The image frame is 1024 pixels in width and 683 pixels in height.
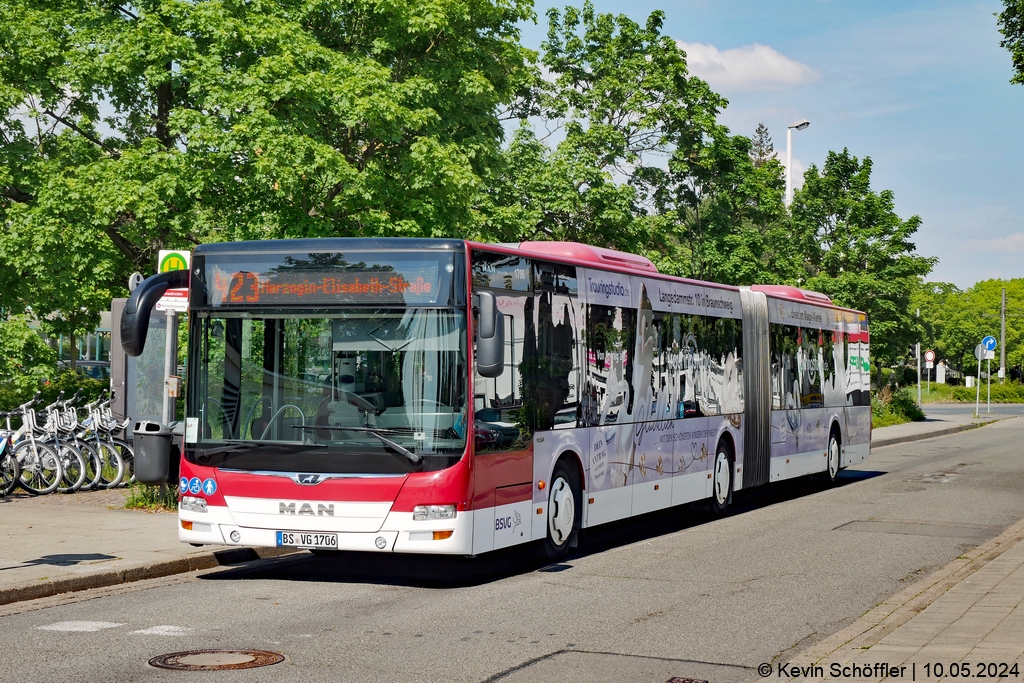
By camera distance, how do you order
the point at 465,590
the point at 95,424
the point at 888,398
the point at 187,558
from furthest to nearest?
the point at 888,398 < the point at 95,424 < the point at 187,558 < the point at 465,590

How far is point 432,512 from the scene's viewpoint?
9.88 m

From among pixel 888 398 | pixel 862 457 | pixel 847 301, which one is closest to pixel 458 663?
pixel 862 457

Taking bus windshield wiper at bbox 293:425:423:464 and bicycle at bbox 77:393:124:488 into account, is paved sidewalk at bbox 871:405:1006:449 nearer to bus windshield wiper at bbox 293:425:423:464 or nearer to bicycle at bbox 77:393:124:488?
bicycle at bbox 77:393:124:488

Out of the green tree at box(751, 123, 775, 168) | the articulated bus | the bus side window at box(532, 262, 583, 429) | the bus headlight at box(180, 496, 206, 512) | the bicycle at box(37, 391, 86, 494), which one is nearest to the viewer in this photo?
the articulated bus

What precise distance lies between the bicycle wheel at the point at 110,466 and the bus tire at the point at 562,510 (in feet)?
26.5

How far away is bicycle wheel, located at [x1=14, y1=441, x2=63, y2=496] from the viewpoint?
1647cm

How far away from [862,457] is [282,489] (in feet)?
50.6

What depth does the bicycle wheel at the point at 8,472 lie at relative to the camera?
634 inches

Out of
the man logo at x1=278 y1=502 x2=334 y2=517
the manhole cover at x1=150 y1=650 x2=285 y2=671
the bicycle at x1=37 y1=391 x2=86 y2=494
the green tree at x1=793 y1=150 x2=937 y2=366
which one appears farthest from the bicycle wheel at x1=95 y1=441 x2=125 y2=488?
the green tree at x1=793 y1=150 x2=937 y2=366

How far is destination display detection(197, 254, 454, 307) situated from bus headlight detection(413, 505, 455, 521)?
5.42 feet

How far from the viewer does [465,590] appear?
33.1ft

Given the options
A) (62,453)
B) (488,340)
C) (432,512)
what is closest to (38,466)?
(62,453)

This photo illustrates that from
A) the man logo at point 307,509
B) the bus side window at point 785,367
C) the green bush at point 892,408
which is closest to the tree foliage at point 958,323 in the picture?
the green bush at point 892,408

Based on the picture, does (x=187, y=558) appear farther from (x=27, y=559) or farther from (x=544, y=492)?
(x=544, y=492)
